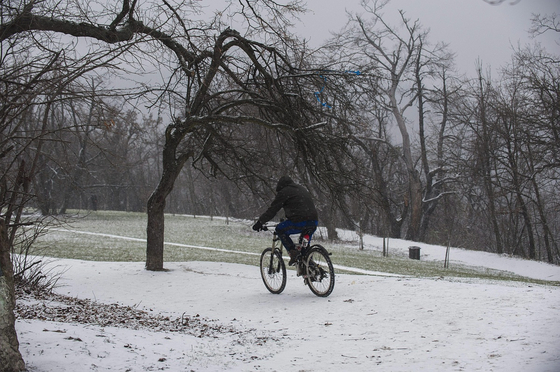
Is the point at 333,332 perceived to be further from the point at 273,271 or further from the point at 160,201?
the point at 160,201

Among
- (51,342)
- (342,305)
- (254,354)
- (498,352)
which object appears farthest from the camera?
(342,305)

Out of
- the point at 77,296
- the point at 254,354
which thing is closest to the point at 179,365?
the point at 254,354

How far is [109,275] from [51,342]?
24.1 feet

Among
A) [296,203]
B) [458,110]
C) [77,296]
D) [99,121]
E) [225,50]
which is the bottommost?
[77,296]

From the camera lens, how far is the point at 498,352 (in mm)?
5004

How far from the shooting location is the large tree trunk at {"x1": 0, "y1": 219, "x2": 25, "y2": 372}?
12.7ft

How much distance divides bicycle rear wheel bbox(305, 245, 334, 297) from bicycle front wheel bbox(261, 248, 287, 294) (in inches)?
26.6

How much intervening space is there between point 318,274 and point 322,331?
205cm

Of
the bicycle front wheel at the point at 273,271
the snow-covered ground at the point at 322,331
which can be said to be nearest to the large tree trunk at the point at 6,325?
the snow-covered ground at the point at 322,331

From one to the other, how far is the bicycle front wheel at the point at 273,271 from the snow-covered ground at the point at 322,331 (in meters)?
0.17

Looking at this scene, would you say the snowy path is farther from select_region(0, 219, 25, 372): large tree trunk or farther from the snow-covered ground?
select_region(0, 219, 25, 372): large tree trunk

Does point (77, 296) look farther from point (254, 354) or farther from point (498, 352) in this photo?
point (498, 352)

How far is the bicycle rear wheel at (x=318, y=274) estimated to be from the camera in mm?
8547

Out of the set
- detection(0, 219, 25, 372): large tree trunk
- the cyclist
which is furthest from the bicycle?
detection(0, 219, 25, 372): large tree trunk
